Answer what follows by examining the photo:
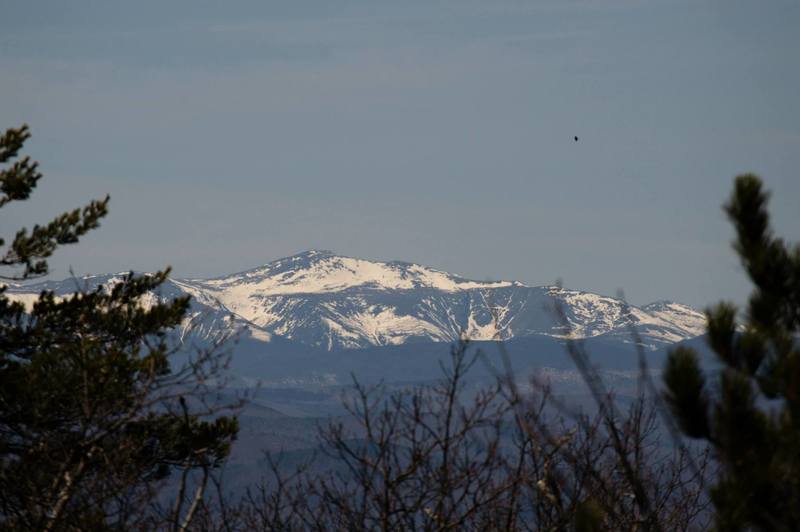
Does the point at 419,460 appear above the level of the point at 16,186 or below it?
below

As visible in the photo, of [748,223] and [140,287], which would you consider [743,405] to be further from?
[140,287]

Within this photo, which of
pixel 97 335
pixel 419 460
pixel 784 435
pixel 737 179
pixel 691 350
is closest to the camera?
pixel 784 435

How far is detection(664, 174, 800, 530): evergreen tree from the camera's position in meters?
5.84

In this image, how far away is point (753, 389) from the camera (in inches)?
241

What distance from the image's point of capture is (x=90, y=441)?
12031mm

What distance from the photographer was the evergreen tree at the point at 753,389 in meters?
5.84

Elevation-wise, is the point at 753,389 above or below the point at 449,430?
above

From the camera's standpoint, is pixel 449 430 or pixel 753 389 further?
pixel 449 430

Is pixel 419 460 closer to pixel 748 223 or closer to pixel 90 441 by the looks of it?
pixel 90 441

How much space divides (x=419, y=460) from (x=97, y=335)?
1577cm

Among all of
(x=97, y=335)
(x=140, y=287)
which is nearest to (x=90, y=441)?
(x=97, y=335)

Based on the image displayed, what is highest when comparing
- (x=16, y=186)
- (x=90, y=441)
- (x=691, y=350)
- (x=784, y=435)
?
(x=16, y=186)

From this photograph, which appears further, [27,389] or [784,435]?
[27,389]

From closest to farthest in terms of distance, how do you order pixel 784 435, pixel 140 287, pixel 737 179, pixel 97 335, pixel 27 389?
pixel 784 435 < pixel 737 179 < pixel 27 389 < pixel 97 335 < pixel 140 287
